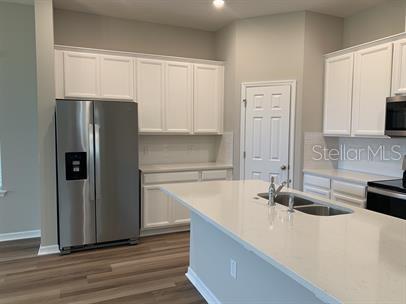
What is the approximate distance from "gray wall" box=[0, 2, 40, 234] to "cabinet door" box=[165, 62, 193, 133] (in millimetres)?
1748

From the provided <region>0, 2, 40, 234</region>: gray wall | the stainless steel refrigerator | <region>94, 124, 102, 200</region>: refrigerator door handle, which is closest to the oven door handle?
the stainless steel refrigerator

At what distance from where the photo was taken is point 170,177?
14.2 feet

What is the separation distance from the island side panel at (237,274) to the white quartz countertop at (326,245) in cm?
28

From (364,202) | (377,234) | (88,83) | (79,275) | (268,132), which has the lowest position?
(79,275)

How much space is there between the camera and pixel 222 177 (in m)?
4.65

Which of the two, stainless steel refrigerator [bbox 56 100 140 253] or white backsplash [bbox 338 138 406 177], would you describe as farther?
white backsplash [bbox 338 138 406 177]

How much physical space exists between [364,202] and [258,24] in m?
2.70

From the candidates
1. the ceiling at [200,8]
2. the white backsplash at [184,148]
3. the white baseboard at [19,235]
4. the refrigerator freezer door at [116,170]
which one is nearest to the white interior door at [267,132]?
the white backsplash at [184,148]

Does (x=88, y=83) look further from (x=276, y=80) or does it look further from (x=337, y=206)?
(x=337, y=206)

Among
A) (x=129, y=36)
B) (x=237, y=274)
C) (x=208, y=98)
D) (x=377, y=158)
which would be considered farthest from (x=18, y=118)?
(x=377, y=158)

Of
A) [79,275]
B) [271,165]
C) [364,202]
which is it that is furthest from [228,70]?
[79,275]

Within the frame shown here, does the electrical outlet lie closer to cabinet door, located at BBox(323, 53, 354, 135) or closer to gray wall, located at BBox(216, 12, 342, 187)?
gray wall, located at BBox(216, 12, 342, 187)

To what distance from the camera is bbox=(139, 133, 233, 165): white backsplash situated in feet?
15.6

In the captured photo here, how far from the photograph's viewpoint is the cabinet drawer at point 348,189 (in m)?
3.44
